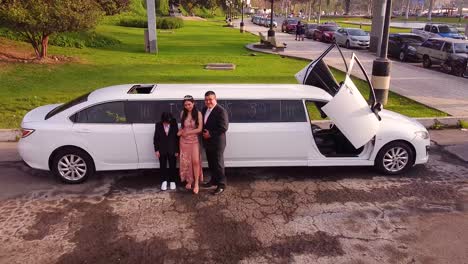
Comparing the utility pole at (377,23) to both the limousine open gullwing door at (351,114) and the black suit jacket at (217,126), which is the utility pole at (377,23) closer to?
the limousine open gullwing door at (351,114)

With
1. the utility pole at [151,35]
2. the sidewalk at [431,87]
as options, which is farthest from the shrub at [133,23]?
the sidewalk at [431,87]

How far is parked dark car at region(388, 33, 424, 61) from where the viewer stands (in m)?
22.0

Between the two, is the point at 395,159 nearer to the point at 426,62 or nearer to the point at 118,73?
the point at 118,73

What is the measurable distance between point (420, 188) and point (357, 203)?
1.30 meters

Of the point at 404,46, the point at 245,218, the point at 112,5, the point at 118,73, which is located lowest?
the point at 245,218

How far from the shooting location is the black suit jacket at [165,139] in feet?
19.7

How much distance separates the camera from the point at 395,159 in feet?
22.4

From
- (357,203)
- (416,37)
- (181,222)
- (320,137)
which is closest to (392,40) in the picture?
(416,37)

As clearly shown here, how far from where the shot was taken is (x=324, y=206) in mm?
5789

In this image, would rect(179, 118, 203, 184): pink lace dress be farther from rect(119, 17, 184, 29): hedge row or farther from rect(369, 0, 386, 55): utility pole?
rect(119, 17, 184, 29): hedge row

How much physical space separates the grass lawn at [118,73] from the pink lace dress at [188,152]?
5.11 m

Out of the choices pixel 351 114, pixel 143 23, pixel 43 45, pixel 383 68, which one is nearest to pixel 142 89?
pixel 351 114

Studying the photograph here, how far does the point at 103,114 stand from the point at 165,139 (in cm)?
117

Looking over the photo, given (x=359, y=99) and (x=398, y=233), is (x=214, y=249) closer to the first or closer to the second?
(x=398, y=233)
